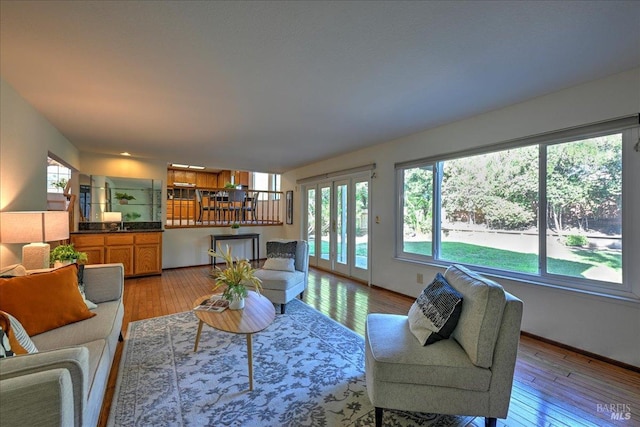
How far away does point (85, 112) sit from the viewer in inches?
121

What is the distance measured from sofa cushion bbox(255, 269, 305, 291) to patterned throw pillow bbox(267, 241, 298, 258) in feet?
0.89

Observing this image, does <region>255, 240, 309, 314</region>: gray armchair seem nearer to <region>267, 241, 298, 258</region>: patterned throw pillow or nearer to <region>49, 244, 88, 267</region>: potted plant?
<region>267, 241, 298, 258</region>: patterned throw pillow

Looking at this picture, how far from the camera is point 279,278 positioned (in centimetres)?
338

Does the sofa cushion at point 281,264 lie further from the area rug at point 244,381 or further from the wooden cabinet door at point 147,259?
the wooden cabinet door at point 147,259

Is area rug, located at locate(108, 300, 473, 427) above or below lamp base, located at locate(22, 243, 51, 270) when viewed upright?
below

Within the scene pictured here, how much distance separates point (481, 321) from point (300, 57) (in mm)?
2098

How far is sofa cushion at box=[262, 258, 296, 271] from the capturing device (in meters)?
3.76

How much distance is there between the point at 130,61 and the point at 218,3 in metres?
1.04

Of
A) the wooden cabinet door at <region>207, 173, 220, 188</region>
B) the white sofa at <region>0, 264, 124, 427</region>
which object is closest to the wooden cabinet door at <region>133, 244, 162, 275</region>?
the white sofa at <region>0, 264, 124, 427</region>

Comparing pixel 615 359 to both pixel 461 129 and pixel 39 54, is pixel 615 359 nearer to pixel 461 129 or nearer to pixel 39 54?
pixel 461 129

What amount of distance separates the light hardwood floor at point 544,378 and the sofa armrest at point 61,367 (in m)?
0.75

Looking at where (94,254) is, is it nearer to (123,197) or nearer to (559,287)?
(123,197)

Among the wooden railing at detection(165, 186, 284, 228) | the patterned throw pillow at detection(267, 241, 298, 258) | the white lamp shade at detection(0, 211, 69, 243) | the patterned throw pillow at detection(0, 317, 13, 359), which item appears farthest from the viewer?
the wooden railing at detection(165, 186, 284, 228)

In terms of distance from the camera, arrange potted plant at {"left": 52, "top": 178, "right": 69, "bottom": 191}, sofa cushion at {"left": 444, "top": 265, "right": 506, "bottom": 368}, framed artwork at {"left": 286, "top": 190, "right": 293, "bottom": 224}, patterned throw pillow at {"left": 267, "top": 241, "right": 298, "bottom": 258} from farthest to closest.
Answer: framed artwork at {"left": 286, "top": 190, "right": 293, "bottom": 224} < potted plant at {"left": 52, "top": 178, "right": 69, "bottom": 191} < patterned throw pillow at {"left": 267, "top": 241, "right": 298, "bottom": 258} < sofa cushion at {"left": 444, "top": 265, "right": 506, "bottom": 368}
